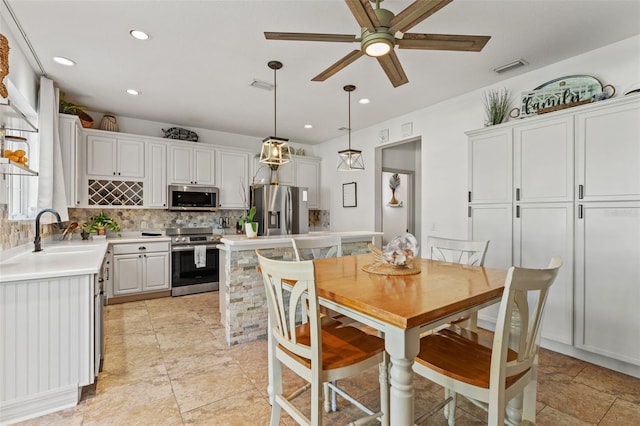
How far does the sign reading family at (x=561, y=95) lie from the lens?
2658 mm

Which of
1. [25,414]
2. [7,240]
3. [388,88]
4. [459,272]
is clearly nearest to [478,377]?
[459,272]

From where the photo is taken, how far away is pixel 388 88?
349 centimetres

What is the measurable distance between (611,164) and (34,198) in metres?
5.31

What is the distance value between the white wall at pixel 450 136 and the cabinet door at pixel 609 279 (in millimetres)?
1095

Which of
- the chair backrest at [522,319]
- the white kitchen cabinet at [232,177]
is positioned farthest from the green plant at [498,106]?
the white kitchen cabinet at [232,177]

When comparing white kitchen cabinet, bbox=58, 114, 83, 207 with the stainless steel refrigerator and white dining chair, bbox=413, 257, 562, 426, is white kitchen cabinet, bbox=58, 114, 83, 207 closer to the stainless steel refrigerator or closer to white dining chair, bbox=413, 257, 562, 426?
the stainless steel refrigerator

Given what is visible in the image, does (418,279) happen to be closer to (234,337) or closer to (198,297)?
(234,337)

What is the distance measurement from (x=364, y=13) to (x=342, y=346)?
1.66m

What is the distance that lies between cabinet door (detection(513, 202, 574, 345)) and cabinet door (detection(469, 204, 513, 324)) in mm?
70

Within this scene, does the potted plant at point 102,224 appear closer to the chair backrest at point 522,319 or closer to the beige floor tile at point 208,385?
the beige floor tile at point 208,385

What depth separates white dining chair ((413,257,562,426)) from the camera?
1152 mm

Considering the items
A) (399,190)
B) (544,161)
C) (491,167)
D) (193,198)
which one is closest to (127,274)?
(193,198)

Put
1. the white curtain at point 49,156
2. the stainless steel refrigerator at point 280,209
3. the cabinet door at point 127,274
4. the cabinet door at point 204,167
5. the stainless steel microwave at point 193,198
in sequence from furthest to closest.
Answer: the stainless steel refrigerator at point 280,209 < the cabinet door at point 204,167 < the stainless steel microwave at point 193,198 < the cabinet door at point 127,274 < the white curtain at point 49,156

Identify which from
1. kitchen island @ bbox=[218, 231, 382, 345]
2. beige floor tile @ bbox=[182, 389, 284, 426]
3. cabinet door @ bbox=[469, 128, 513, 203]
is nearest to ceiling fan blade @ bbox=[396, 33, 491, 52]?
cabinet door @ bbox=[469, 128, 513, 203]
